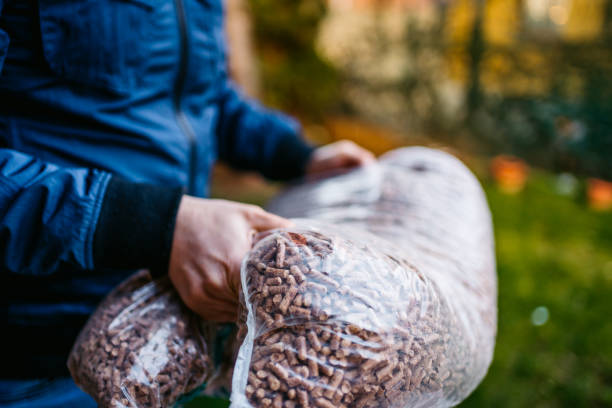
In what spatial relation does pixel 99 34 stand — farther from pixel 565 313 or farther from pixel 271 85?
pixel 271 85

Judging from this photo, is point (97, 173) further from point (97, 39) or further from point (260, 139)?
point (260, 139)

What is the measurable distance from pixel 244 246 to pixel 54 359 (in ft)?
1.74

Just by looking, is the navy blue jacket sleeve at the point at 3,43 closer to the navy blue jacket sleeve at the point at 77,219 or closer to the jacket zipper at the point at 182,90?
the navy blue jacket sleeve at the point at 77,219

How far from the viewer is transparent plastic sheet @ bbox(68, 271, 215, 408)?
81cm

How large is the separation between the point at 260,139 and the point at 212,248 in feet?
2.75

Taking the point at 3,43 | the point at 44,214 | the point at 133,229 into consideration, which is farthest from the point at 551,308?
the point at 3,43

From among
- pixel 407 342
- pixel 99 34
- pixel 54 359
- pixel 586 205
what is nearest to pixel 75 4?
pixel 99 34

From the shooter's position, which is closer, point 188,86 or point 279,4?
point 188,86

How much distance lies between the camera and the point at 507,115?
250 inches

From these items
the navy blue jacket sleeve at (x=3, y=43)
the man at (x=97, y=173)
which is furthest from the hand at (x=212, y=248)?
the navy blue jacket sleeve at (x=3, y=43)

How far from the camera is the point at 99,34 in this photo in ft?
3.05

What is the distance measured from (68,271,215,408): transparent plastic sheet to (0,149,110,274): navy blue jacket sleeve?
0.13 m

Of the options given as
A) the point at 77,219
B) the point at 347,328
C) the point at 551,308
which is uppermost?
the point at 77,219

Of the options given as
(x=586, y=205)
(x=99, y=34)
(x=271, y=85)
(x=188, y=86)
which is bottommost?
(x=586, y=205)
